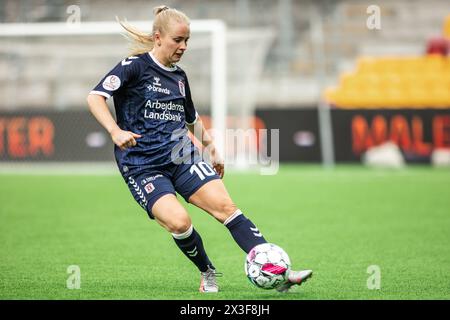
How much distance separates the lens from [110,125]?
5.21 meters

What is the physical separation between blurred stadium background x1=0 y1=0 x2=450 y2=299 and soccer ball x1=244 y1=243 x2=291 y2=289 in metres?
0.13

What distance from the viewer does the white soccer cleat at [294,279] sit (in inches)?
207

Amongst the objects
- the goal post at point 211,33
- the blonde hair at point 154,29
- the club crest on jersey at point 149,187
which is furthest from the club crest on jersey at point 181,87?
the goal post at point 211,33

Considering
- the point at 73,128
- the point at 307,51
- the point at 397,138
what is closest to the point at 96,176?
the point at 73,128

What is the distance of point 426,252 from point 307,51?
51.8 ft

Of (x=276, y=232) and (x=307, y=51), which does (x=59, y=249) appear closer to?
(x=276, y=232)

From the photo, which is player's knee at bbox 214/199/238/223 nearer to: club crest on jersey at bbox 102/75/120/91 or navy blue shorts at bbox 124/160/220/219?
navy blue shorts at bbox 124/160/220/219

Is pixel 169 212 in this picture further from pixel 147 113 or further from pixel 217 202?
pixel 147 113

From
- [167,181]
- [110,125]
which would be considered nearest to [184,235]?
[167,181]

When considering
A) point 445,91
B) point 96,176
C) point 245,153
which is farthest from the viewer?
point 445,91

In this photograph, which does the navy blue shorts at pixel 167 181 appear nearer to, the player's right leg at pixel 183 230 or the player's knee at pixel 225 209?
the player's right leg at pixel 183 230

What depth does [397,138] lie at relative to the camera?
1902 centimetres

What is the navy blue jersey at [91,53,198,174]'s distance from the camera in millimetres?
5570

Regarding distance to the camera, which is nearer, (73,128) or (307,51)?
(73,128)
